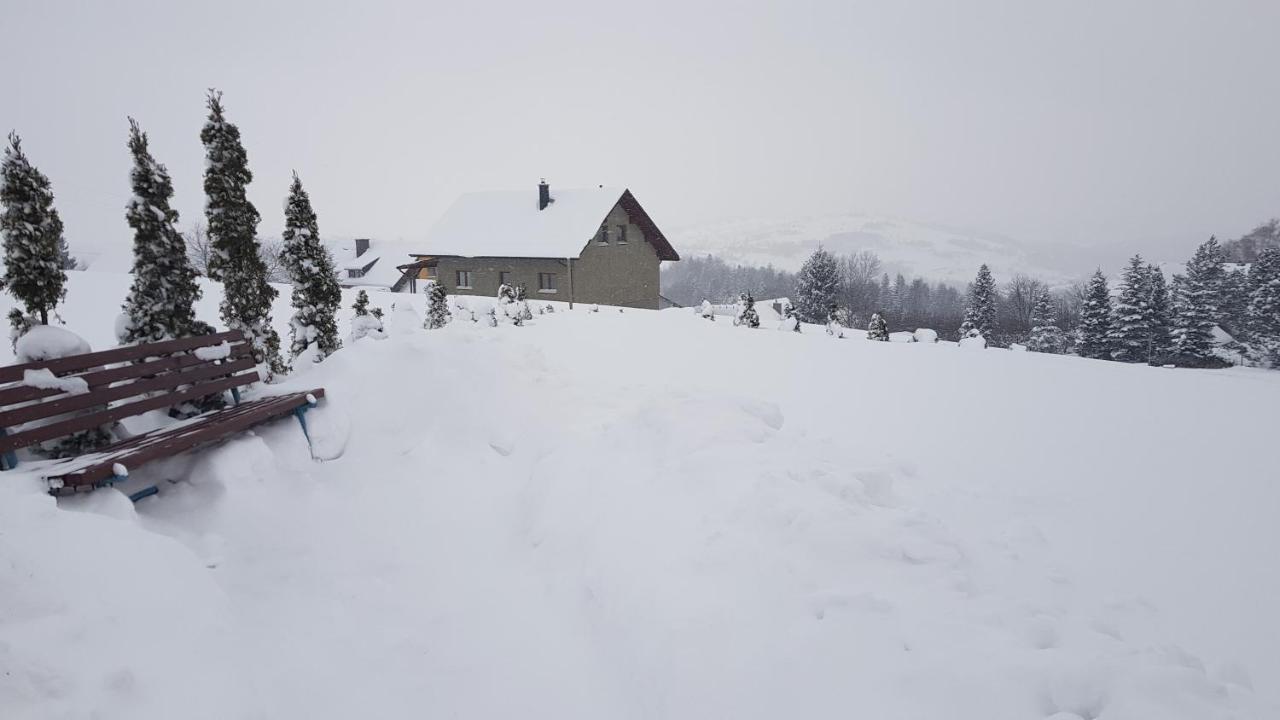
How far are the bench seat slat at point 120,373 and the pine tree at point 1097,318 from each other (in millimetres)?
60939

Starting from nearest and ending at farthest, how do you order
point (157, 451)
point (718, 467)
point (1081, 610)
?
point (1081, 610), point (157, 451), point (718, 467)

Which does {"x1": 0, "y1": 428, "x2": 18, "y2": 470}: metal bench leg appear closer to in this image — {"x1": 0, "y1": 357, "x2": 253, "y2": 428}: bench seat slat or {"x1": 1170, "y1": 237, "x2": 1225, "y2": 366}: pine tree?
{"x1": 0, "y1": 357, "x2": 253, "y2": 428}: bench seat slat


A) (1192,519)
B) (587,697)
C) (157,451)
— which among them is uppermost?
(157,451)

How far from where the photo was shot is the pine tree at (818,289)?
54969mm

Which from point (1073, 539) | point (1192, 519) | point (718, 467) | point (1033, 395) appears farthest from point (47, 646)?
point (1033, 395)

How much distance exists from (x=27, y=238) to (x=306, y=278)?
3491 millimetres

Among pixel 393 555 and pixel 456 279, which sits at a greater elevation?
pixel 456 279

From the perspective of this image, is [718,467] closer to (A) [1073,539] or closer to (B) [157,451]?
(A) [1073,539]

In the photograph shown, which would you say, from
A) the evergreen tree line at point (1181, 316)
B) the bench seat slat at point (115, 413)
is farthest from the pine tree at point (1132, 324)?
the bench seat slat at point (115, 413)

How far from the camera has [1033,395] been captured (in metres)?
8.40

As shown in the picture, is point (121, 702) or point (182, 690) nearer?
point (121, 702)

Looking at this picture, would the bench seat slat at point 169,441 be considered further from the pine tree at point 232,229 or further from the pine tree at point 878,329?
the pine tree at point 878,329

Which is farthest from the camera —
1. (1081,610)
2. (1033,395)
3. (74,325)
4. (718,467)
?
(74,325)

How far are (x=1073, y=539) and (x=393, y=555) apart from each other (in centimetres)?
506
